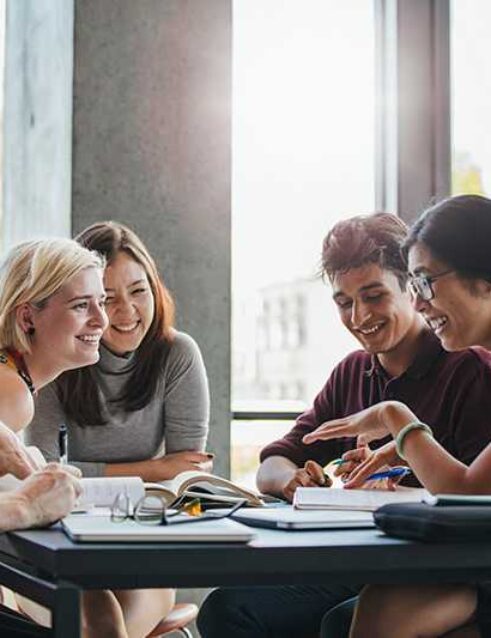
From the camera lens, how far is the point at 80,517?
5.65ft

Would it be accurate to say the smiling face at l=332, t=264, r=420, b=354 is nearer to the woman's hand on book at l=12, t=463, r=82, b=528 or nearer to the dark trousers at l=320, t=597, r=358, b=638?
the dark trousers at l=320, t=597, r=358, b=638

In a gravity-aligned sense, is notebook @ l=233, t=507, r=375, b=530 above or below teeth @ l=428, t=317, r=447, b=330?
below

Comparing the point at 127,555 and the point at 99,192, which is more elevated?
the point at 99,192

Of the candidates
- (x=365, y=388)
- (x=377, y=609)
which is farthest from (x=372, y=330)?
(x=377, y=609)

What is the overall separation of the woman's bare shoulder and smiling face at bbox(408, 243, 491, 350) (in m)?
0.88

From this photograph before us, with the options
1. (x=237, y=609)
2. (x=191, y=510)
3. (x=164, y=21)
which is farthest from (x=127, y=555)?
(x=164, y=21)

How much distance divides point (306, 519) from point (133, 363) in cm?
172

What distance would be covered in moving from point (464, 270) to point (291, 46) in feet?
7.48

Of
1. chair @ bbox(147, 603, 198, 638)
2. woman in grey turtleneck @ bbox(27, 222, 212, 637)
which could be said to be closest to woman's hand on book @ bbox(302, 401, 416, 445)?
chair @ bbox(147, 603, 198, 638)

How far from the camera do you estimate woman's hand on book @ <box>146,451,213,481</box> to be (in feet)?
10.1

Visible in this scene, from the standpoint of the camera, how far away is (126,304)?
3.21 metres

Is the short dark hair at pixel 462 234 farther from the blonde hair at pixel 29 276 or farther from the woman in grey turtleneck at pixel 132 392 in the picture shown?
the woman in grey turtleneck at pixel 132 392

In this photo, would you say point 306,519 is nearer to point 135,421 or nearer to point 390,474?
point 390,474

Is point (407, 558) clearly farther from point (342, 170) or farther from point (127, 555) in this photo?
point (342, 170)
